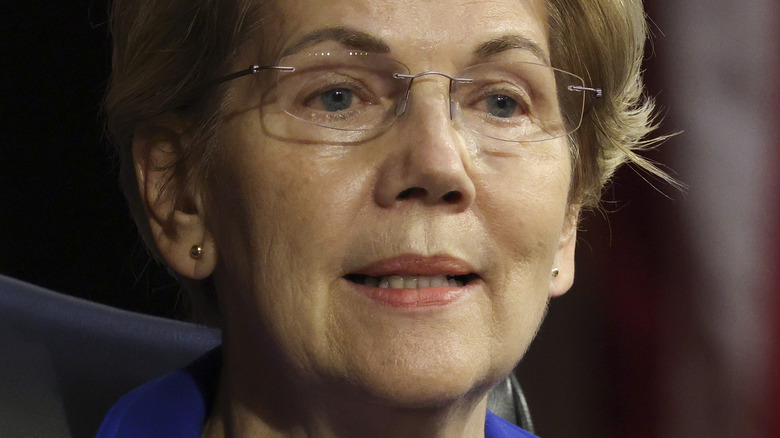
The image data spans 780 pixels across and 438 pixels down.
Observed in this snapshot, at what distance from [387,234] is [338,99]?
0.24 metres

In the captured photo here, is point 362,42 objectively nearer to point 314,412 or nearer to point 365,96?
point 365,96

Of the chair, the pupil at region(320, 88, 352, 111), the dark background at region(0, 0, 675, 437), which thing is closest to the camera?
the pupil at region(320, 88, 352, 111)

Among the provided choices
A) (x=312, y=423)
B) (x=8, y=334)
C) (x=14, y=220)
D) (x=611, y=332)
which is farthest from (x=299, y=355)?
(x=14, y=220)

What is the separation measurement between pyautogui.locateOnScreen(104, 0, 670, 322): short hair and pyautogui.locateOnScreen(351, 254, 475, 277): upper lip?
364mm

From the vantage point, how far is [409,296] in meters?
1.41

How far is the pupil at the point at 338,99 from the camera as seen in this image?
1481 mm

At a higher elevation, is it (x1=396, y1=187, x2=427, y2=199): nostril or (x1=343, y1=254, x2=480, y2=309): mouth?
(x1=396, y1=187, x2=427, y2=199): nostril

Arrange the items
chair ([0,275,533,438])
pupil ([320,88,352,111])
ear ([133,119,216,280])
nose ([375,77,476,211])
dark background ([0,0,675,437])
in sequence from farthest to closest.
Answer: dark background ([0,0,675,437]), chair ([0,275,533,438]), ear ([133,119,216,280]), pupil ([320,88,352,111]), nose ([375,77,476,211])

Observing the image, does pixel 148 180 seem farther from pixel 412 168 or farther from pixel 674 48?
pixel 674 48

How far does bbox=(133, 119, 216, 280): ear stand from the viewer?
5.31 ft

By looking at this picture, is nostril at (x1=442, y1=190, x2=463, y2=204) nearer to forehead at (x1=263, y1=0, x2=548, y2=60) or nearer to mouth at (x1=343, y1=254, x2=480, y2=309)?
mouth at (x1=343, y1=254, x2=480, y2=309)

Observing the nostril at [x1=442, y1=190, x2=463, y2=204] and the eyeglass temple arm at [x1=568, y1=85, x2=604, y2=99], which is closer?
the nostril at [x1=442, y1=190, x2=463, y2=204]

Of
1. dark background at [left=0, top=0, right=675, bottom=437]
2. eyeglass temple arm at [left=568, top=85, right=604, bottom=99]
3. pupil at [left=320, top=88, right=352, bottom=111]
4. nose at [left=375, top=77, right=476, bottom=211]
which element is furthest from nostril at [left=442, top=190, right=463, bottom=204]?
dark background at [left=0, top=0, right=675, bottom=437]

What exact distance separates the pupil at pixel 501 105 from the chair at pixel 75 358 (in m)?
0.76
